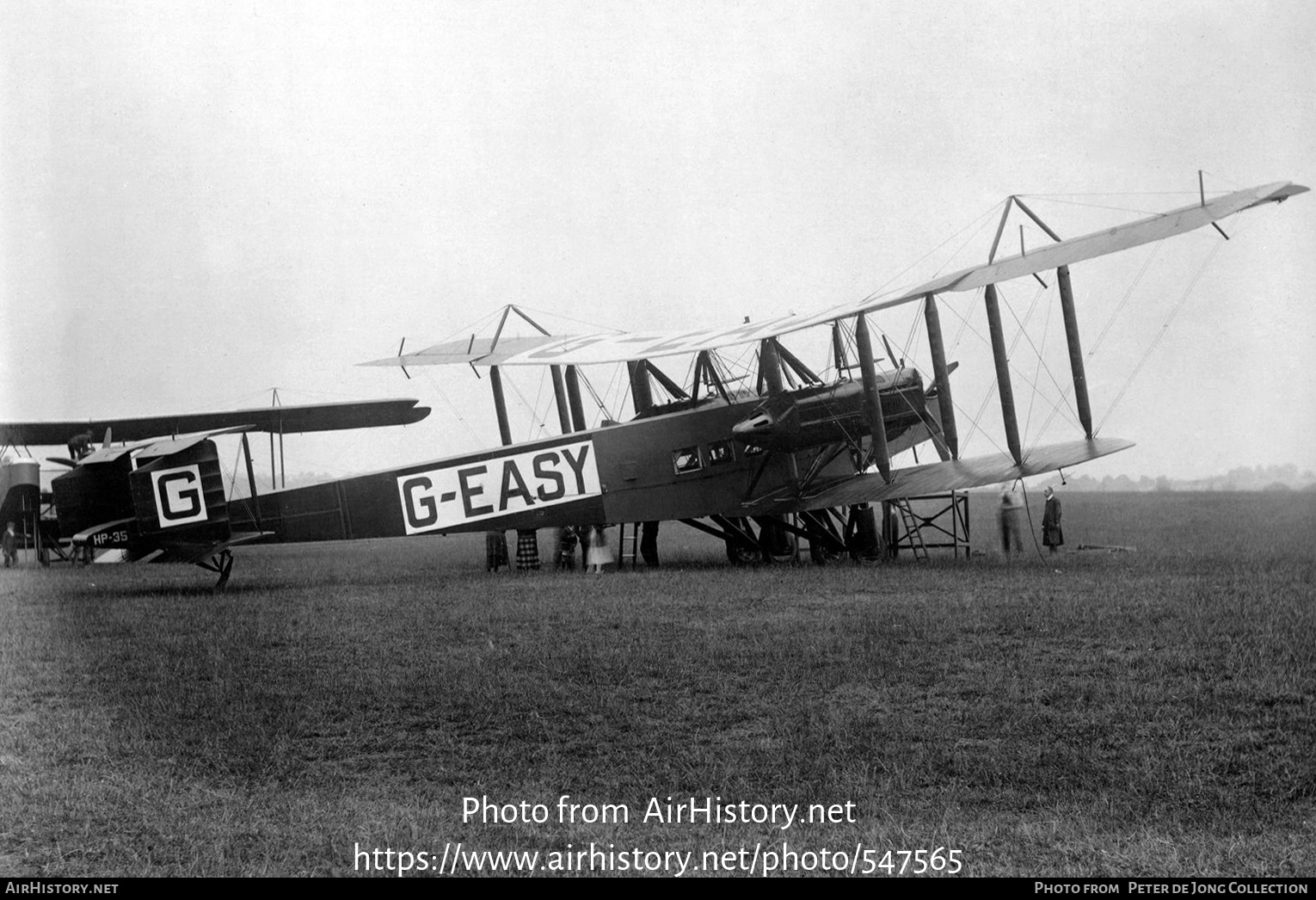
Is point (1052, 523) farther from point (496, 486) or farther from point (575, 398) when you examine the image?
point (496, 486)

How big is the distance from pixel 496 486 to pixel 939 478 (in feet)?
19.0

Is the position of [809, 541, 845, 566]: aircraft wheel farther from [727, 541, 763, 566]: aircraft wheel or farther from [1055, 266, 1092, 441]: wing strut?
[1055, 266, 1092, 441]: wing strut

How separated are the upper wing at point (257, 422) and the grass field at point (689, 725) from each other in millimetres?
9976

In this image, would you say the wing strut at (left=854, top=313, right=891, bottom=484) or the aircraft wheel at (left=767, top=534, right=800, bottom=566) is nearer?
the wing strut at (left=854, top=313, right=891, bottom=484)

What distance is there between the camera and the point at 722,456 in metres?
14.6

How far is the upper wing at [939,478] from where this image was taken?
40.2 feet

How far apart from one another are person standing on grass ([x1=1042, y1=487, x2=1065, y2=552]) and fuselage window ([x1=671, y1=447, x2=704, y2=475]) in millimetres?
4926

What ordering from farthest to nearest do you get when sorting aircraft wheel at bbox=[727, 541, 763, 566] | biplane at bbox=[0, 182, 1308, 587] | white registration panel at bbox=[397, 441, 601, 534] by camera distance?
aircraft wheel at bbox=[727, 541, 763, 566] → white registration panel at bbox=[397, 441, 601, 534] → biplane at bbox=[0, 182, 1308, 587]

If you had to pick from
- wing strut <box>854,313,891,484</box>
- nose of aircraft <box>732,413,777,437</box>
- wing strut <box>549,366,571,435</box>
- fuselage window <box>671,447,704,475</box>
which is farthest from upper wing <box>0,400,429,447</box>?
wing strut <box>854,313,891,484</box>

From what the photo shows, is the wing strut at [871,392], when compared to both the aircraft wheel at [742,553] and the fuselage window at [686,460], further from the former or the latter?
the aircraft wheel at [742,553]

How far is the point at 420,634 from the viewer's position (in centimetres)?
851

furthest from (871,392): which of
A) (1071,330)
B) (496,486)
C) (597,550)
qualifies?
(496,486)

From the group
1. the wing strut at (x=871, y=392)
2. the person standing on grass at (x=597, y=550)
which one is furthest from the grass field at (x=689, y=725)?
the person standing on grass at (x=597, y=550)

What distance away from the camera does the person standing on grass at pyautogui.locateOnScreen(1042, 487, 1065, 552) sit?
46.7ft
